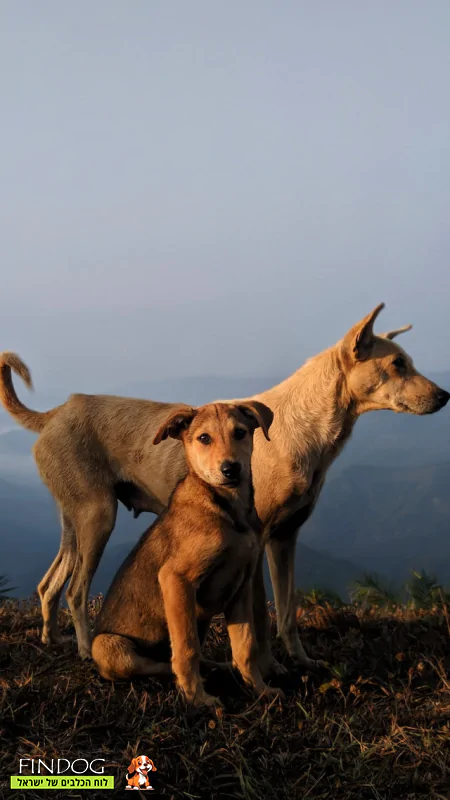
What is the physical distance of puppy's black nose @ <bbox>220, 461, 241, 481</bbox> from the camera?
17.0ft

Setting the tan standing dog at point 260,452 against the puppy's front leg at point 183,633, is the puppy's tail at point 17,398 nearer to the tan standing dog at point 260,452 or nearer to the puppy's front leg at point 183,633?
the tan standing dog at point 260,452

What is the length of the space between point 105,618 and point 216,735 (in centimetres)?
127

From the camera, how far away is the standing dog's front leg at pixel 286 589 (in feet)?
22.6

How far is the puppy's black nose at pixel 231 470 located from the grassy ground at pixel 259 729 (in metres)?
→ 1.62

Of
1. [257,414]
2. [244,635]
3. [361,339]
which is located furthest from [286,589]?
[361,339]

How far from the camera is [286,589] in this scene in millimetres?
6941

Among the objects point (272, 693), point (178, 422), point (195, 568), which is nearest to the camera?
point (195, 568)

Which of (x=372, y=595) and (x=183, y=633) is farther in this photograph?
(x=372, y=595)

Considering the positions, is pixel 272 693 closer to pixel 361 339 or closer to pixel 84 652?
pixel 84 652

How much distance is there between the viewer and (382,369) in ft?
22.8

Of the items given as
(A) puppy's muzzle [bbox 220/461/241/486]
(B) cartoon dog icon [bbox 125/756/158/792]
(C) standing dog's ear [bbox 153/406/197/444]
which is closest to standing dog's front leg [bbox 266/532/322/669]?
(C) standing dog's ear [bbox 153/406/197/444]

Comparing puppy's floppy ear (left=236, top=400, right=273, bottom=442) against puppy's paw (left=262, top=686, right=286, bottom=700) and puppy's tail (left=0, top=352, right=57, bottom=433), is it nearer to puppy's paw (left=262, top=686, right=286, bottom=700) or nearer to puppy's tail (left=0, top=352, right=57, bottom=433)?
puppy's paw (left=262, top=686, right=286, bottom=700)

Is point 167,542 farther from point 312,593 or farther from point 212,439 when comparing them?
point 312,593

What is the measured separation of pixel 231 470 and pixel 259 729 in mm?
1769
